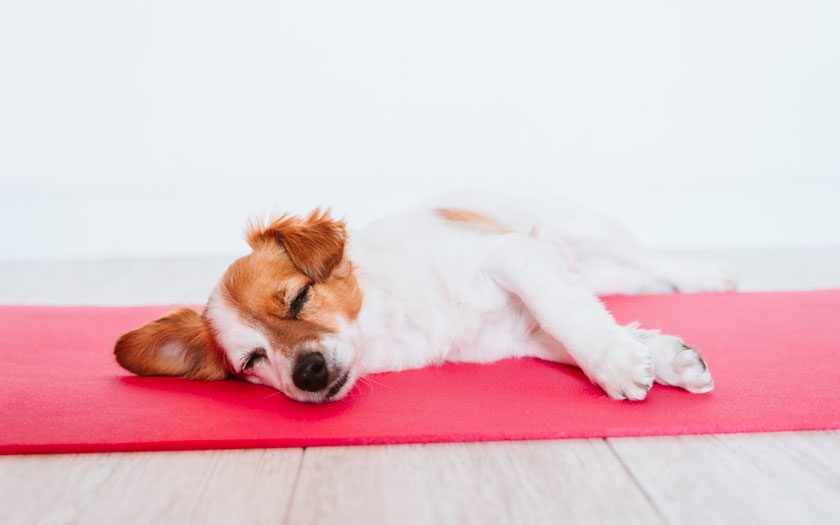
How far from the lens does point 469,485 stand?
4.64ft

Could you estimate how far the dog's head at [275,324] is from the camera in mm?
1875

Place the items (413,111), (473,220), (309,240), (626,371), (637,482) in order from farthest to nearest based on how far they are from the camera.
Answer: (413,111) → (473,220) → (309,240) → (626,371) → (637,482)

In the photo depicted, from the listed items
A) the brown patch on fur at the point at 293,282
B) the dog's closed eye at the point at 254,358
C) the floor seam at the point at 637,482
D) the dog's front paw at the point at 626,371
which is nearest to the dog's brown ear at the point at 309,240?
the brown patch on fur at the point at 293,282

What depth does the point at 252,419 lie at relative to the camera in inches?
70.3

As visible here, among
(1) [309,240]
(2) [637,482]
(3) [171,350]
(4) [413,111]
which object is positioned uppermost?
(4) [413,111]

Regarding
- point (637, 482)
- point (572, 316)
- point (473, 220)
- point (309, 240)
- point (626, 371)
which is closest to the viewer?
point (637, 482)

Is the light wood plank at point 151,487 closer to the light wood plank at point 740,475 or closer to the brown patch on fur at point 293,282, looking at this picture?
the brown patch on fur at point 293,282

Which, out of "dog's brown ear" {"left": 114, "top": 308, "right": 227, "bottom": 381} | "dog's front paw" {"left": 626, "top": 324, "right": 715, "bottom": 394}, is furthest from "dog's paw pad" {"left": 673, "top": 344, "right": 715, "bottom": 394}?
"dog's brown ear" {"left": 114, "top": 308, "right": 227, "bottom": 381}

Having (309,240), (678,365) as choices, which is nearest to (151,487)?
(309,240)

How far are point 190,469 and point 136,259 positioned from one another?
→ 10.0 ft

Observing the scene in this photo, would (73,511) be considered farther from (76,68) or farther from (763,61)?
(763,61)

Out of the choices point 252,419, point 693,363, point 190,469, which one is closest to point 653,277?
point 693,363

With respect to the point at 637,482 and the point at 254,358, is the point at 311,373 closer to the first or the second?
the point at 254,358

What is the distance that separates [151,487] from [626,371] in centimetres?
97
